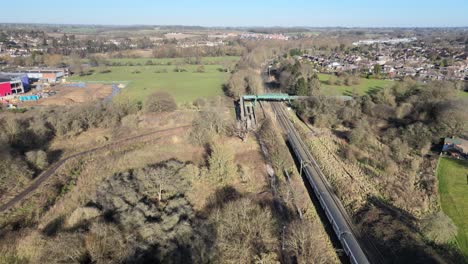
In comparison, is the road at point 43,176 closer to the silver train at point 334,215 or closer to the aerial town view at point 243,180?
the aerial town view at point 243,180

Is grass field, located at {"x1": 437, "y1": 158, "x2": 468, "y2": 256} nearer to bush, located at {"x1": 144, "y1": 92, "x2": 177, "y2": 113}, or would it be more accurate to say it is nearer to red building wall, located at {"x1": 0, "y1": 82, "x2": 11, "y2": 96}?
bush, located at {"x1": 144, "y1": 92, "x2": 177, "y2": 113}

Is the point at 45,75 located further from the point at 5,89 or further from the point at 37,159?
the point at 37,159

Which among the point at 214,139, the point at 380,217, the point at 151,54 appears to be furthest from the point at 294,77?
the point at 151,54

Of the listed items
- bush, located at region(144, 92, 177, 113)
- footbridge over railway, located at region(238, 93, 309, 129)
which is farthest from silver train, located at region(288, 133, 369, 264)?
bush, located at region(144, 92, 177, 113)

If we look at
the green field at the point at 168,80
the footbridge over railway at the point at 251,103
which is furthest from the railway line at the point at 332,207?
the green field at the point at 168,80

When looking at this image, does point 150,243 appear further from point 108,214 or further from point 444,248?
point 444,248

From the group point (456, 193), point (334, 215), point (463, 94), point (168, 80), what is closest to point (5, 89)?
point (168, 80)
